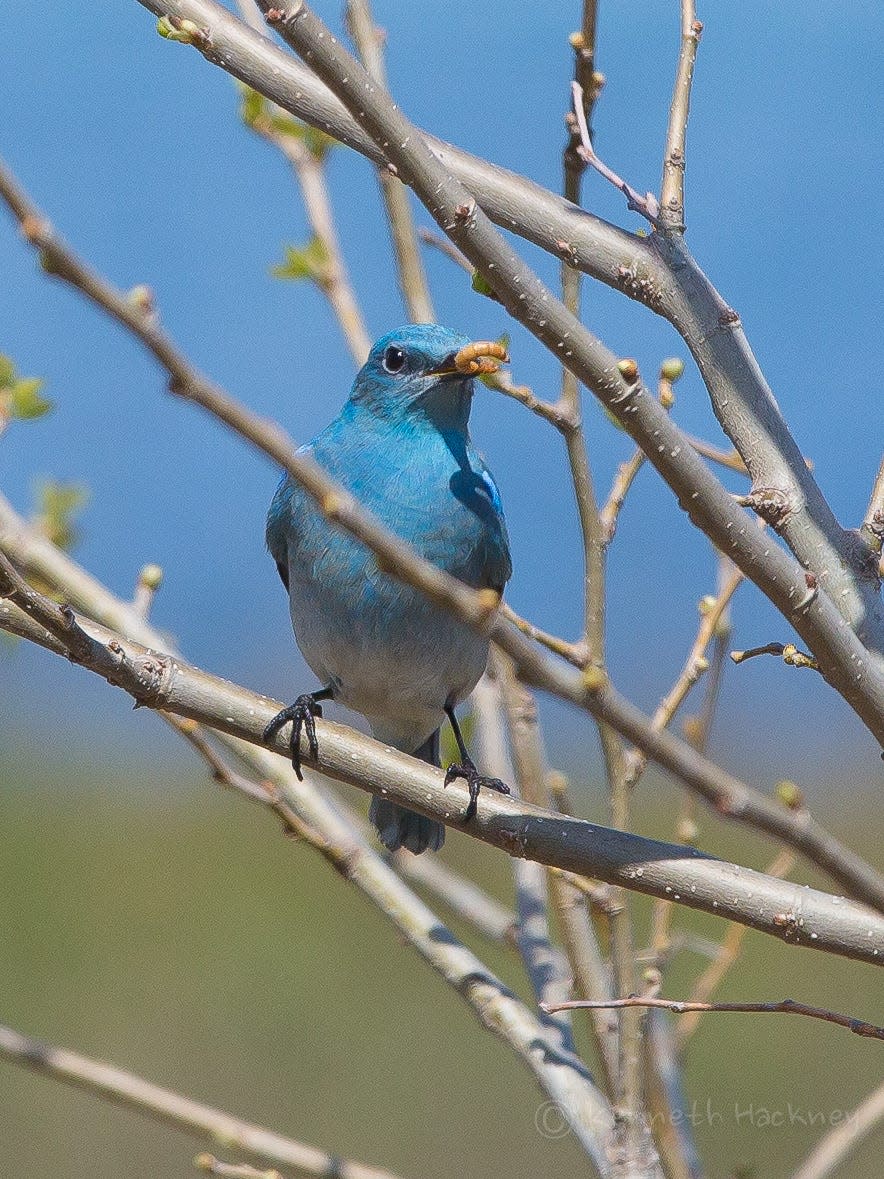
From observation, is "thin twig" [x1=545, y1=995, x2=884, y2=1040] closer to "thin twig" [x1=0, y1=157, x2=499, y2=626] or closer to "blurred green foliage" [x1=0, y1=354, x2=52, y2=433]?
"thin twig" [x1=0, y1=157, x2=499, y2=626]

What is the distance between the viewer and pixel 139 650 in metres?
2.71

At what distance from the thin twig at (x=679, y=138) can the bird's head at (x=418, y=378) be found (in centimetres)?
158

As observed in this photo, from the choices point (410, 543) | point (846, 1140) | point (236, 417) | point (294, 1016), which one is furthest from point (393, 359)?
point (294, 1016)

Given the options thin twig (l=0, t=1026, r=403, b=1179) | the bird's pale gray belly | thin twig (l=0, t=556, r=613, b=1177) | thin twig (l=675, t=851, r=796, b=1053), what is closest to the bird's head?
the bird's pale gray belly

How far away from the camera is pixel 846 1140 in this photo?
3557 mm

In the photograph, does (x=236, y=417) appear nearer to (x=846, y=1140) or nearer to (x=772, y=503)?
(x=772, y=503)

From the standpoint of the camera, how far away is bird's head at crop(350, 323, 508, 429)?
4551 millimetres

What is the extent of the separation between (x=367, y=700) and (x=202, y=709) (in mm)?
1987

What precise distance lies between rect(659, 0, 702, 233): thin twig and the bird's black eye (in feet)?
5.97

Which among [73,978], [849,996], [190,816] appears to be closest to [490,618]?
[849,996]

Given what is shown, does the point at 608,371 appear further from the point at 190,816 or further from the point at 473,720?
the point at 190,816

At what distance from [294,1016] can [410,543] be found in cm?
613

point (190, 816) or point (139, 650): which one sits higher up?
point (190, 816)

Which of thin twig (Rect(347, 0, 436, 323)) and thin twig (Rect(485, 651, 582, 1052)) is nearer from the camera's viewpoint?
thin twig (Rect(485, 651, 582, 1052))
